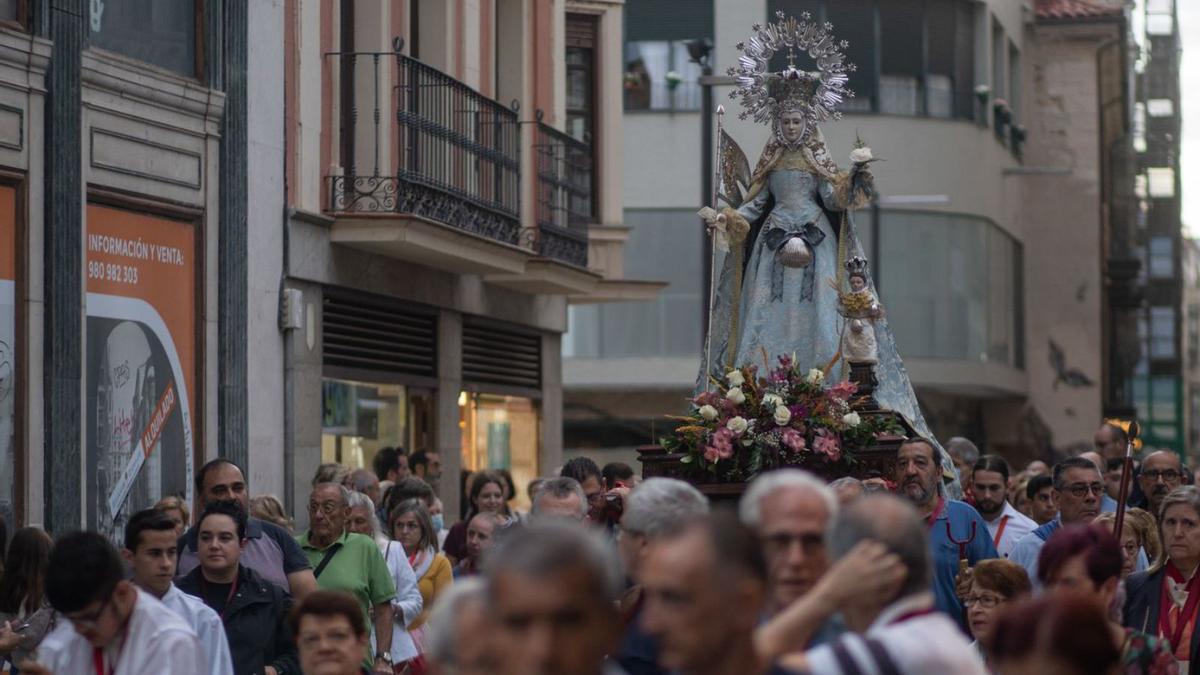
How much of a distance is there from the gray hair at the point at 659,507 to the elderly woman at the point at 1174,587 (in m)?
3.33

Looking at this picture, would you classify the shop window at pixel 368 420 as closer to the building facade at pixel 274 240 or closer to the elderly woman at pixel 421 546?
the building facade at pixel 274 240

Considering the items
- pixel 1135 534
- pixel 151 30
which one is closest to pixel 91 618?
pixel 1135 534

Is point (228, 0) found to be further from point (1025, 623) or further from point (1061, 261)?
point (1061, 261)

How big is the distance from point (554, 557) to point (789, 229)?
1120 cm

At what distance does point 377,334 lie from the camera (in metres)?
21.0

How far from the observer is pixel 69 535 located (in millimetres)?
7121

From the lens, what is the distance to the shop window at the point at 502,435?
24.0 meters

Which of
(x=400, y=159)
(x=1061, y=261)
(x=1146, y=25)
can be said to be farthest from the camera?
(x=1146, y=25)

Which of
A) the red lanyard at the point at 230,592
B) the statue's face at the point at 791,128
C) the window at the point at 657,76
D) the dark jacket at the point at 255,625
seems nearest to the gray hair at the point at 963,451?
the statue's face at the point at 791,128

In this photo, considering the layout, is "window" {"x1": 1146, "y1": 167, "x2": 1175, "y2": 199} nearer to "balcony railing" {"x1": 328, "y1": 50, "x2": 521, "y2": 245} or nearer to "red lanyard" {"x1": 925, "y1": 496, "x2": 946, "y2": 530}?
"balcony railing" {"x1": 328, "y1": 50, "x2": 521, "y2": 245}

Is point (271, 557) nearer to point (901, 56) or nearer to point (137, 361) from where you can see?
point (137, 361)

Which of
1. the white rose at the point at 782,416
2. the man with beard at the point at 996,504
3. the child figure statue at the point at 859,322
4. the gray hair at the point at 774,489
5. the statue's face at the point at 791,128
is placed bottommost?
the man with beard at the point at 996,504

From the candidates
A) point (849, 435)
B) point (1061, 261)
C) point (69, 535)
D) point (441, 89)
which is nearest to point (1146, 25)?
point (1061, 261)

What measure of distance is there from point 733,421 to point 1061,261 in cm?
3765
